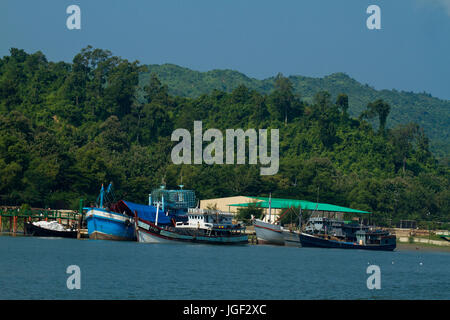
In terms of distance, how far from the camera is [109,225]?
101062mm

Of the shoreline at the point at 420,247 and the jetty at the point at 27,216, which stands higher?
the jetty at the point at 27,216

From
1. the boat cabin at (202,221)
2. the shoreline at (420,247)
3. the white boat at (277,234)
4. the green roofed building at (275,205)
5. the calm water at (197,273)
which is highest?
the green roofed building at (275,205)

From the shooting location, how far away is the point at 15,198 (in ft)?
396

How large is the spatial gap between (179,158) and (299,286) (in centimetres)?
12915

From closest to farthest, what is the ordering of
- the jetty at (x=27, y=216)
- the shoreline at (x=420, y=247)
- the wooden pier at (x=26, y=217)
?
1. the jetty at (x=27, y=216)
2. the wooden pier at (x=26, y=217)
3. the shoreline at (x=420, y=247)

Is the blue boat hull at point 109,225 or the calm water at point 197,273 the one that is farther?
the blue boat hull at point 109,225

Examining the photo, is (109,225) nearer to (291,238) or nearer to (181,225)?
(181,225)

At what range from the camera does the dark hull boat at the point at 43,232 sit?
104 metres

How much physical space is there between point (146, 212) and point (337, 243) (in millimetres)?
28936

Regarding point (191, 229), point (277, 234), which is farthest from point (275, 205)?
point (191, 229)

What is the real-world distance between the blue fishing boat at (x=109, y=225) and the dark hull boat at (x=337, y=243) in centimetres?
2523

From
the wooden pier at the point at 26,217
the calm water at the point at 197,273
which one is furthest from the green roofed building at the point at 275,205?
the calm water at the point at 197,273

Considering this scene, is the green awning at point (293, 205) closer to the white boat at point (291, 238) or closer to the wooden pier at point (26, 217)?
the white boat at point (291, 238)
